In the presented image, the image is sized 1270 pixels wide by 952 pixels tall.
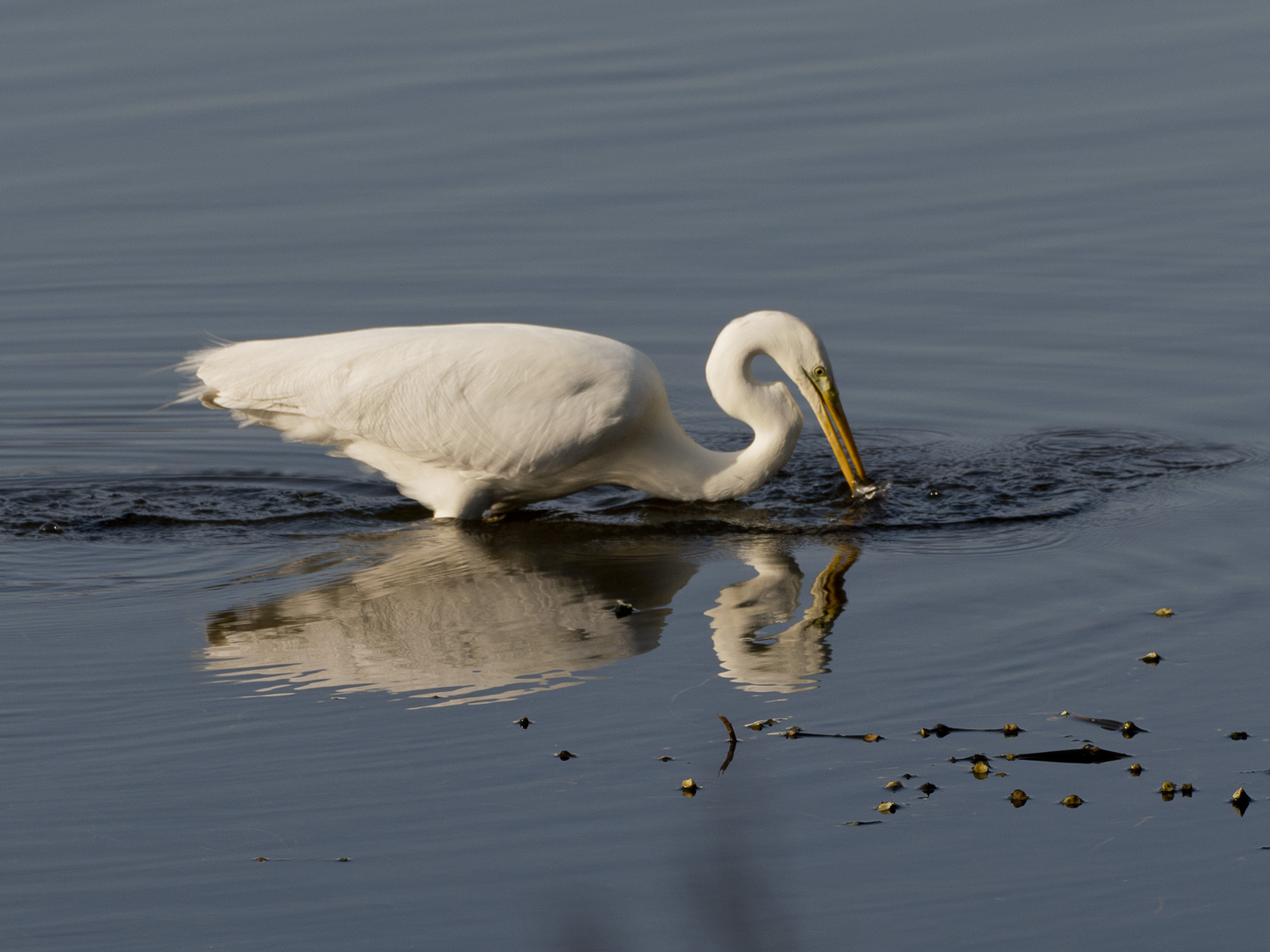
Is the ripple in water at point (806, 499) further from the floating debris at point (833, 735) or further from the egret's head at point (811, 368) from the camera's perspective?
the floating debris at point (833, 735)

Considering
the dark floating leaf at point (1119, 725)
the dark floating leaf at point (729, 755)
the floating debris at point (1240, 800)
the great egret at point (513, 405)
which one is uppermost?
the great egret at point (513, 405)

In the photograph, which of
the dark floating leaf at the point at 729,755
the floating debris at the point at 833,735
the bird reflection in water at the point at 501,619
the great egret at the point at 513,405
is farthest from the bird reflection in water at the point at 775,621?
the great egret at the point at 513,405

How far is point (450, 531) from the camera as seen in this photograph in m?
9.41

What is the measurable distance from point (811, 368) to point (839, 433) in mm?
383

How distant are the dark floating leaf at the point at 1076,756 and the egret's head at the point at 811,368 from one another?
11.4 feet

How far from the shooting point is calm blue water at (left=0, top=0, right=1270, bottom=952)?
5.51 meters

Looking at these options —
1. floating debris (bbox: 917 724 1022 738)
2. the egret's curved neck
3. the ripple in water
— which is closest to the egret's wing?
the egret's curved neck

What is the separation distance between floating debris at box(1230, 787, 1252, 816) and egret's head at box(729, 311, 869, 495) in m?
3.94

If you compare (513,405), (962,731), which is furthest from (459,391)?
(962,731)

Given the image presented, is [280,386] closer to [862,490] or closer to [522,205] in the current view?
[862,490]

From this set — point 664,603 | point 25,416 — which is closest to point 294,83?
point 25,416

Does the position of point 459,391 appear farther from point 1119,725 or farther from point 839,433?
point 1119,725

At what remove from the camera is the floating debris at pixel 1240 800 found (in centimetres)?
575

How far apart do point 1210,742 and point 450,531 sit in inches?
171
